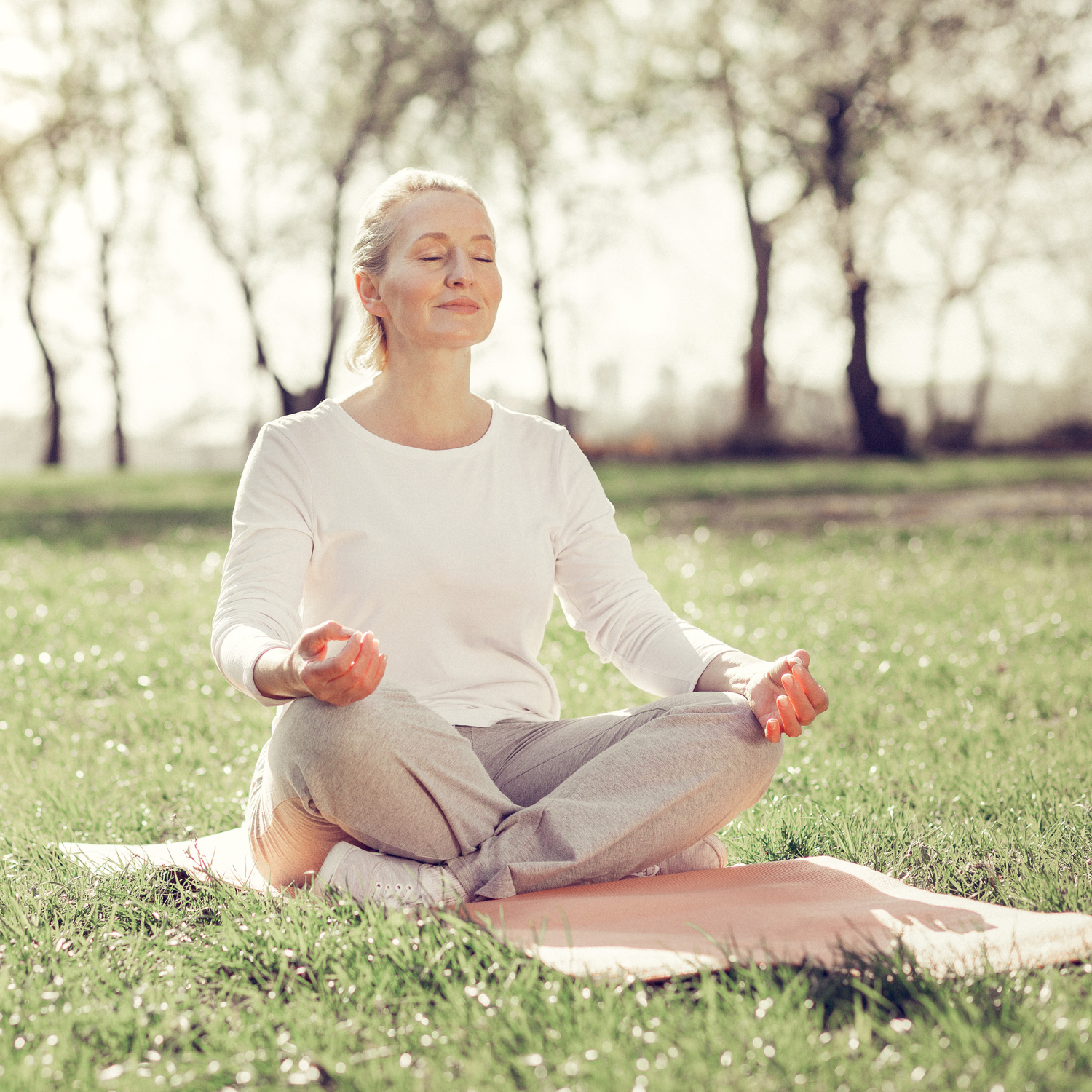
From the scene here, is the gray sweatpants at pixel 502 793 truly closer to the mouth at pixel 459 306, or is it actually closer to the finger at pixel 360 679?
the finger at pixel 360 679

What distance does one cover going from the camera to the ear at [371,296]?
3.43 metres

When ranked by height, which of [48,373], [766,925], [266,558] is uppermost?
[48,373]

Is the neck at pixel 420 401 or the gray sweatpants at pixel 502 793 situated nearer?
the gray sweatpants at pixel 502 793

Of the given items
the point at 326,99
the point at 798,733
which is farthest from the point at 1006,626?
the point at 326,99

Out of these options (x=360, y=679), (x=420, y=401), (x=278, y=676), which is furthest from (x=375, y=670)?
(x=420, y=401)

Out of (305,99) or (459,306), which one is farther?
(305,99)

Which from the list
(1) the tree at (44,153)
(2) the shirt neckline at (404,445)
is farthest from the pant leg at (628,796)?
(1) the tree at (44,153)

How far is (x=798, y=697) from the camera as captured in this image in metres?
2.79

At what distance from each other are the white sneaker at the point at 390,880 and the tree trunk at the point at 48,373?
26667 millimetres

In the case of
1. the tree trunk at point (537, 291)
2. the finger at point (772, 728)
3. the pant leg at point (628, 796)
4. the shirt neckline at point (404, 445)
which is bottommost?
the pant leg at point (628, 796)

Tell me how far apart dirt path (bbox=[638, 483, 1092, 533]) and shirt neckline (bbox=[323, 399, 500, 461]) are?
854 centimetres

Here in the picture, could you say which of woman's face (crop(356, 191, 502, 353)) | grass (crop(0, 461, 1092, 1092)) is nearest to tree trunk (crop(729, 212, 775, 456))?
grass (crop(0, 461, 1092, 1092))

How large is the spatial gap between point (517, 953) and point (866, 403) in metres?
23.0

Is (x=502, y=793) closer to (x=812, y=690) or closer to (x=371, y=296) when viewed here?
(x=812, y=690)
